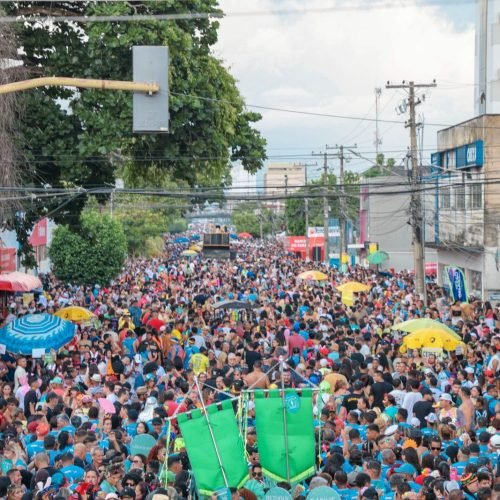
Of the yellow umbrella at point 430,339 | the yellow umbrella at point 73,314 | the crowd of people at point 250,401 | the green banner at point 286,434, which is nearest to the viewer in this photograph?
the crowd of people at point 250,401

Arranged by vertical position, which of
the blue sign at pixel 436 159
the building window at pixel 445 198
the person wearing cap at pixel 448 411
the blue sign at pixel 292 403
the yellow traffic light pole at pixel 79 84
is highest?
the yellow traffic light pole at pixel 79 84

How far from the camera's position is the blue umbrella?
771 inches

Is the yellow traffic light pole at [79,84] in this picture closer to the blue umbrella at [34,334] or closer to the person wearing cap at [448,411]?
the person wearing cap at [448,411]

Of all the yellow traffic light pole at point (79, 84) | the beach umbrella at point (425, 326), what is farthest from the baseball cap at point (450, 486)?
the beach umbrella at point (425, 326)

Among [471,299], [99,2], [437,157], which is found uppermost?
[99,2]

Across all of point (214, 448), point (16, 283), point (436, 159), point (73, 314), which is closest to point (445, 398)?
point (214, 448)

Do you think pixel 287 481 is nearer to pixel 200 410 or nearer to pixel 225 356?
pixel 200 410

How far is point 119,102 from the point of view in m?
23.9

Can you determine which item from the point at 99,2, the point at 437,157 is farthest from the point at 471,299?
the point at 99,2

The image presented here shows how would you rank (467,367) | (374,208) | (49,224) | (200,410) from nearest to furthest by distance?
(200,410) < (467,367) < (49,224) < (374,208)

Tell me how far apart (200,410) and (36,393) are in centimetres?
568

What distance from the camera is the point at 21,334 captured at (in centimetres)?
1975

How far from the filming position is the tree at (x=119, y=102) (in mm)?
23875

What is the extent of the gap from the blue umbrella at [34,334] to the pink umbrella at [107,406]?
4.72m
